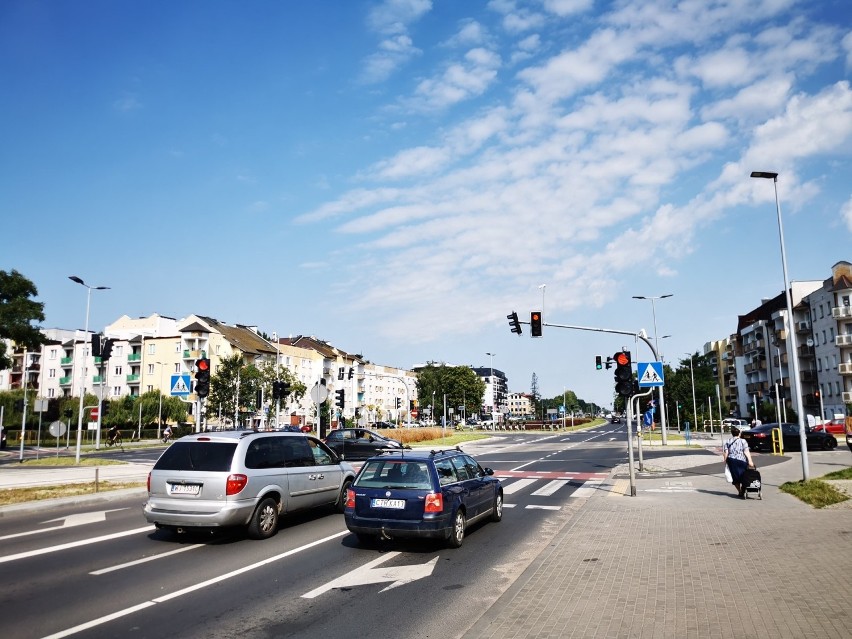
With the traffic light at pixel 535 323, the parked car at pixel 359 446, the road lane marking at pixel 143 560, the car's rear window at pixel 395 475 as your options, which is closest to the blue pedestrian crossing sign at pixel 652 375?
the traffic light at pixel 535 323

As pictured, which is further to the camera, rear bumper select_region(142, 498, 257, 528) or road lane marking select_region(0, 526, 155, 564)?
rear bumper select_region(142, 498, 257, 528)

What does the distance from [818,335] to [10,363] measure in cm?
7362

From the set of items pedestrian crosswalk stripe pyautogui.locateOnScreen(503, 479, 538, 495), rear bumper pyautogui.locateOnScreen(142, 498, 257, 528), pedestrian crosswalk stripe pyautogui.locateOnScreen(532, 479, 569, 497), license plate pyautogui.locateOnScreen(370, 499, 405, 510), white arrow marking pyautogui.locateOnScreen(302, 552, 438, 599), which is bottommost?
pedestrian crosswalk stripe pyautogui.locateOnScreen(532, 479, 569, 497)

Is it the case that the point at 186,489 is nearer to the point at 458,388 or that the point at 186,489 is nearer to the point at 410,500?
the point at 410,500

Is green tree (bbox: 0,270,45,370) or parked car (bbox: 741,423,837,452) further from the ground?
green tree (bbox: 0,270,45,370)

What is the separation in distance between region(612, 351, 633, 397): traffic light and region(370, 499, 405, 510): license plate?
839cm

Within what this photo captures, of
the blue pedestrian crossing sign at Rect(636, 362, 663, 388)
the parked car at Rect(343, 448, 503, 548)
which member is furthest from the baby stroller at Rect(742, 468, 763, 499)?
the parked car at Rect(343, 448, 503, 548)

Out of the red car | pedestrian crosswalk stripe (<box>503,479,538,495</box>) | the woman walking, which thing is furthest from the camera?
the red car

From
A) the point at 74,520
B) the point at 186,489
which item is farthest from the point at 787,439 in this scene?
the point at 74,520

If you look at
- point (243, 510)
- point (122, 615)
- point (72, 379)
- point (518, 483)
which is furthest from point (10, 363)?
point (72, 379)

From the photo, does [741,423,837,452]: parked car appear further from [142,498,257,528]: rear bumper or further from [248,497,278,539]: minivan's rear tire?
[142,498,257,528]: rear bumper

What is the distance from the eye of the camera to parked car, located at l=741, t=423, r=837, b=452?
32.2 metres

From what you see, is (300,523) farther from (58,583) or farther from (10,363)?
(10,363)

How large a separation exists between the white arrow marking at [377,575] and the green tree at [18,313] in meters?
42.5
